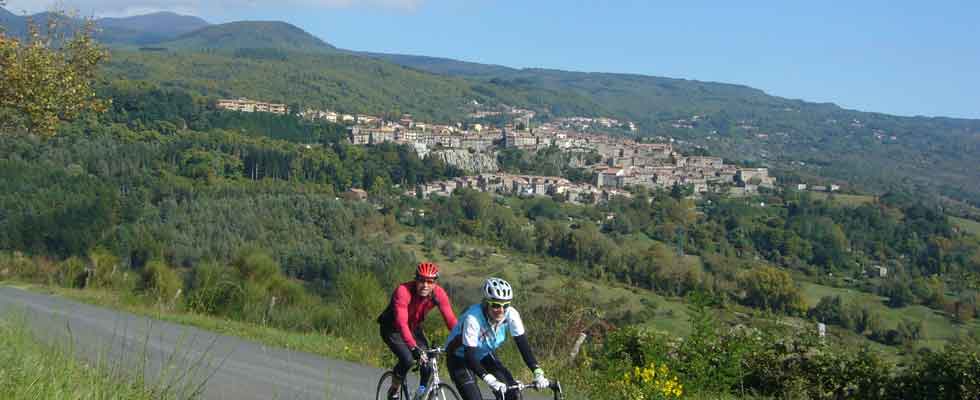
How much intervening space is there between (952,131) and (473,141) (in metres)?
107

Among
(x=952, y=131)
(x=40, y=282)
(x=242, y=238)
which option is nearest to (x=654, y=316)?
(x=40, y=282)

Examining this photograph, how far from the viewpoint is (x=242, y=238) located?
3847 cm

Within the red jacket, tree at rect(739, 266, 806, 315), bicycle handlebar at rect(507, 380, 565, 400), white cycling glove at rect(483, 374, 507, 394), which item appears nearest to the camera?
bicycle handlebar at rect(507, 380, 565, 400)

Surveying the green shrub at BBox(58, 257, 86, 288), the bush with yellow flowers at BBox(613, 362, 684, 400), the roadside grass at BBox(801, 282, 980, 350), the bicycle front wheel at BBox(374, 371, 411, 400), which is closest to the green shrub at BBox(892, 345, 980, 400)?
the bush with yellow flowers at BBox(613, 362, 684, 400)

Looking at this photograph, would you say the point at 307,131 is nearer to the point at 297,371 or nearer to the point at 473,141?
the point at 473,141

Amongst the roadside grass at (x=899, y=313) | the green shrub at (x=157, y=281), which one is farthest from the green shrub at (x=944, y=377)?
the roadside grass at (x=899, y=313)

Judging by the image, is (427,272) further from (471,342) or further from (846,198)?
(846,198)

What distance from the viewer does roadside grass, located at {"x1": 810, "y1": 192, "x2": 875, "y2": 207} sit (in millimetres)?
60406

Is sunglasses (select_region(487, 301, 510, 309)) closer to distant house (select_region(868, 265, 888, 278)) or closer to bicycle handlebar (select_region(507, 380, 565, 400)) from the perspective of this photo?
bicycle handlebar (select_region(507, 380, 565, 400))

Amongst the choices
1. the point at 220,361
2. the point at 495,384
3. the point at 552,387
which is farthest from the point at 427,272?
the point at 220,361

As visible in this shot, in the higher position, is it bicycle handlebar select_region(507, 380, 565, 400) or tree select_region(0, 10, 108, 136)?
tree select_region(0, 10, 108, 136)

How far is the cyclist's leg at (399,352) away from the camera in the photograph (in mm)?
5961

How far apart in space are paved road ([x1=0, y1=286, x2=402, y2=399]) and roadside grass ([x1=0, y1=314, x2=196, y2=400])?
0.39 meters

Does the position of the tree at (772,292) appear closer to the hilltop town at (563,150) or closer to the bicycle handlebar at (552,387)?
the bicycle handlebar at (552,387)
